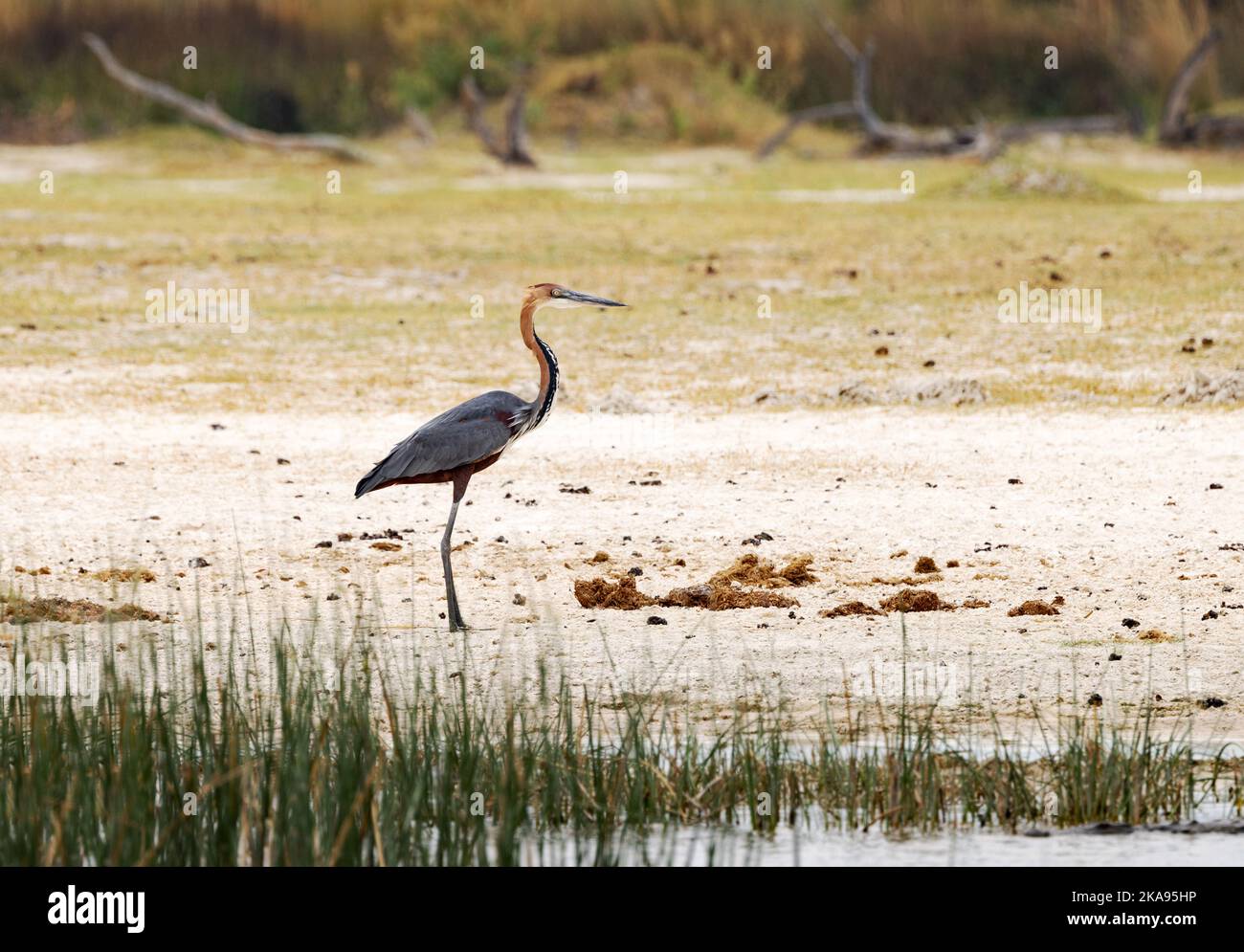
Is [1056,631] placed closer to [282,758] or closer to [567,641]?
[567,641]

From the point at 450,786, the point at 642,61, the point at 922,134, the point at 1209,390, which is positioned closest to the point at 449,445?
the point at 450,786

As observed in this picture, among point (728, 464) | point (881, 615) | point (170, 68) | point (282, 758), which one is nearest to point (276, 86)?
point (170, 68)

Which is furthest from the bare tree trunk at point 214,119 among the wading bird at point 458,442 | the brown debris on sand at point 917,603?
the brown debris on sand at point 917,603

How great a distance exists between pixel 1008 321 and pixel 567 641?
10.0m

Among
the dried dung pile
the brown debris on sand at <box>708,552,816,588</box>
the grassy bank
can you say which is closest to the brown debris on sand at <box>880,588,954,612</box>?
the brown debris on sand at <box>708,552,816,588</box>

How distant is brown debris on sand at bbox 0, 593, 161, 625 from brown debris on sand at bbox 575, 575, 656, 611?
5.55 ft

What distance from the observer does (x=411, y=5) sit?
1443 inches

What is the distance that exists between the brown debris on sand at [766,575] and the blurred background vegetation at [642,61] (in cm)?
2715

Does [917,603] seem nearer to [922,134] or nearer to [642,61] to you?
[922,134]

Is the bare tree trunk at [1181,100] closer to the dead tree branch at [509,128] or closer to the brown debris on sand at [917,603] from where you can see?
the dead tree branch at [509,128]

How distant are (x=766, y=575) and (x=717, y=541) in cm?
93

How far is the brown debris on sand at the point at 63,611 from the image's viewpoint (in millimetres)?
8242

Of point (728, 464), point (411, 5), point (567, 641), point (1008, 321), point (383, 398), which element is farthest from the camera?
point (411, 5)

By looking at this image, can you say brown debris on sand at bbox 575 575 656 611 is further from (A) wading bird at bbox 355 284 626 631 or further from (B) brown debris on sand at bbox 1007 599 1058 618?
(B) brown debris on sand at bbox 1007 599 1058 618
